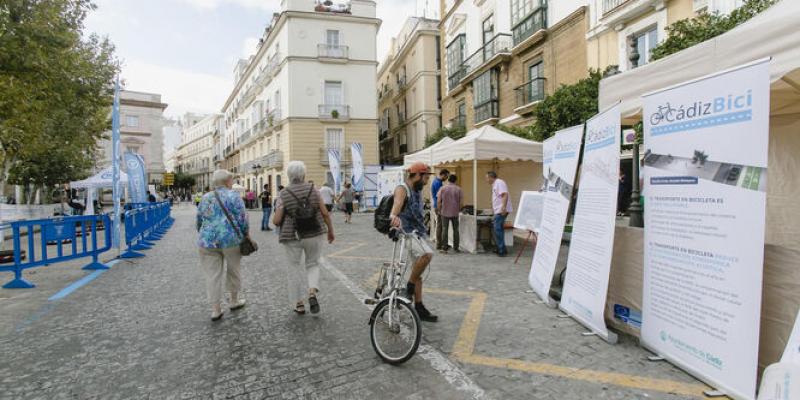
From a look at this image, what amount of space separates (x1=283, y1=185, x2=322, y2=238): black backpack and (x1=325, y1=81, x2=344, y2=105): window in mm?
28489

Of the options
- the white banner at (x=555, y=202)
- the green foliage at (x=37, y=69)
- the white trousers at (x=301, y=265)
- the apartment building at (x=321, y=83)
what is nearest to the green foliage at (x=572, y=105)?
the white banner at (x=555, y=202)

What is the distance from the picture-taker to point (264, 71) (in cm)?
3600

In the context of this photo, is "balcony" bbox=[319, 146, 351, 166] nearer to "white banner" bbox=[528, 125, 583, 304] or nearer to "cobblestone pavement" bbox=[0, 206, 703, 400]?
"cobblestone pavement" bbox=[0, 206, 703, 400]

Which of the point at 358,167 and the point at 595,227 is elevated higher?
the point at 358,167

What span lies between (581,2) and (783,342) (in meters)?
14.3

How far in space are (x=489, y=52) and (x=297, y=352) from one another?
60.3ft

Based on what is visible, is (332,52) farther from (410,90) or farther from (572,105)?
(572,105)

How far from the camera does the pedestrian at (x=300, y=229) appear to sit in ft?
15.0

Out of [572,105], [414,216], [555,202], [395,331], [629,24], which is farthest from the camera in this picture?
[629,24]

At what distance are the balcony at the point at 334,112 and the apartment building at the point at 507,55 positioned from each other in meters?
9.20

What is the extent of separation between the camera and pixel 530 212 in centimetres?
777

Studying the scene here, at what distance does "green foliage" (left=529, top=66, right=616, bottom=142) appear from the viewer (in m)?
10.4

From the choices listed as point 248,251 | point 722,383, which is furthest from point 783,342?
point 248,251

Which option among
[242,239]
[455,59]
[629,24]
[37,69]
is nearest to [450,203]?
[242,239]
